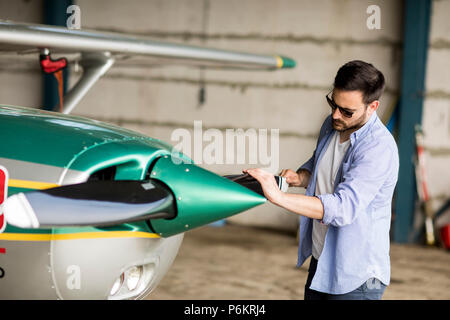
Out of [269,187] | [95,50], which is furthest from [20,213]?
[95,50]

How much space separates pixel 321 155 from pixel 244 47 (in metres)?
5.27

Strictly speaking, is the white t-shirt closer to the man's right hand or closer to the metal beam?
the man's right hand

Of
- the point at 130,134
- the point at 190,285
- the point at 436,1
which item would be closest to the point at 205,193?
the point at 130,134

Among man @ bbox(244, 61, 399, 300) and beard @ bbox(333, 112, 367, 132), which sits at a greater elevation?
beard @ bbox(333, 112, 367, 132)

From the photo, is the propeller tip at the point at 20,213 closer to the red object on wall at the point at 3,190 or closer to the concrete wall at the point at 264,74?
the red object on wall at the point at 3,190

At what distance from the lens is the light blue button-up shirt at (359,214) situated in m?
2.08

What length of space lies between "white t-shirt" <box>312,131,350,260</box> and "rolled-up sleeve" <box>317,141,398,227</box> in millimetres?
134

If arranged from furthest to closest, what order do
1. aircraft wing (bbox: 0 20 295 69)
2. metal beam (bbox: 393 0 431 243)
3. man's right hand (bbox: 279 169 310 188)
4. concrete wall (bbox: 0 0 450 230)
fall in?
concrete wall (bbox: 0 0 450 230)
metal beam (bbox: 393 0 431 243)
aircraft wing (bbox: 0 20 295 69)
man's right hand (bbox: 279 169 310 188)

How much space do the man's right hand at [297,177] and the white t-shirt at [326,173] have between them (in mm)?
193

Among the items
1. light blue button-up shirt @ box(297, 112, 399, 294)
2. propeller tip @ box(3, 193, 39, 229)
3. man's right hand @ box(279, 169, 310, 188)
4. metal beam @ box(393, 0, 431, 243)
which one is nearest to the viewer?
propeller tip @ box(3, 193, 39, 229)

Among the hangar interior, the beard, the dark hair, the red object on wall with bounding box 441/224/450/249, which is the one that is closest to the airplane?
the beard

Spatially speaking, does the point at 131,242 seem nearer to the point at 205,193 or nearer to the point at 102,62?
the point at 205,193

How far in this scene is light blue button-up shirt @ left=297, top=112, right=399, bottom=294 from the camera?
2084 mm

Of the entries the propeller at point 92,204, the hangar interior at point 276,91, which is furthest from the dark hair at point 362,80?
the hangar interior at point 276,91
